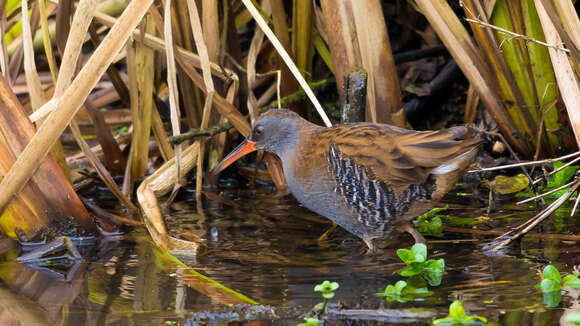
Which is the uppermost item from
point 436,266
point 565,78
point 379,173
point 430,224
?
point 565,78

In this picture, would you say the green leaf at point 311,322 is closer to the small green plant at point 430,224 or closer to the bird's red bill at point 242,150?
the small green plant at point 430,224

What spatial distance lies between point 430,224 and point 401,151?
0.44 m

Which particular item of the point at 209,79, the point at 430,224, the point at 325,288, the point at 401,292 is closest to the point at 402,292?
the point at 401,292

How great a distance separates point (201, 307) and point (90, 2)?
4.17ft

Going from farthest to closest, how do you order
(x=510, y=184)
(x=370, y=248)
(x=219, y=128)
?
(x=219, y=128) < (x=510, y=184) < (x=370, y=248)

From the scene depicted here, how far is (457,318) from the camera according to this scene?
197 cm

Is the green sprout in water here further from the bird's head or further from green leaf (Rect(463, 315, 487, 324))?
the bird's head

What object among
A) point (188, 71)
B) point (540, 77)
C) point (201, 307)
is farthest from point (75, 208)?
point (540, 77)

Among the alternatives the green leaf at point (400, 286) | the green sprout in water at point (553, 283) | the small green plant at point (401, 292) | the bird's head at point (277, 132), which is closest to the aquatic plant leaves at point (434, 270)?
the small green plant at point (401, 292)

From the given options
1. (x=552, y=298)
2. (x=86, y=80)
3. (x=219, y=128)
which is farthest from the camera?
(x=219, y=128)

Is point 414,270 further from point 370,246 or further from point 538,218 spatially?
point 370,246

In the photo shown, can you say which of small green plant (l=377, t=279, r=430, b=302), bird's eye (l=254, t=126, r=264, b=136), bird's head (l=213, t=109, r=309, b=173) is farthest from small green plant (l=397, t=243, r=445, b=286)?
bird's eye (l=254, t=126, r=264, b=136)

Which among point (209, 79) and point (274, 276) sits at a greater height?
point (209, 79)

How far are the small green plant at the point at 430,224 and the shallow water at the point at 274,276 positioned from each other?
48mm
